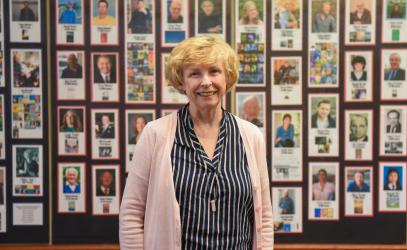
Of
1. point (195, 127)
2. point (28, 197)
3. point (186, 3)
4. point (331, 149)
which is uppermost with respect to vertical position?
point (186, 3)

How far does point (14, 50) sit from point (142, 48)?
24.1 inches

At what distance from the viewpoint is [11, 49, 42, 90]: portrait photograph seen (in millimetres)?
2258

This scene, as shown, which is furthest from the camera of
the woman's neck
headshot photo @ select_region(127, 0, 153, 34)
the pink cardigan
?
headshot photo @ select_region(127, 0, 153, 34)

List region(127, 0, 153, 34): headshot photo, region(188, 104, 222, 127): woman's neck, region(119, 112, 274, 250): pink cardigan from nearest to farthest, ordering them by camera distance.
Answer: region(119, 112, 274, 250): pink cardigan
region(188, 104, 222, 127): woman's neck
region(127, 0, 153, 34): headshot photo

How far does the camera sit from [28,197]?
231cm

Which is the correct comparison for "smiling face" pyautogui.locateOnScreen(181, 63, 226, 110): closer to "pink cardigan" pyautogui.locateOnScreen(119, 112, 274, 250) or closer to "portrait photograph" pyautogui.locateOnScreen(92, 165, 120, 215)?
"pink cardigan" pyautogui.locateOnScreen(119, 112, 274, 250)

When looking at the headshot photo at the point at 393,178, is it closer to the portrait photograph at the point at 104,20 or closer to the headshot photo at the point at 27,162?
the portrait photograph at the point at 104,20

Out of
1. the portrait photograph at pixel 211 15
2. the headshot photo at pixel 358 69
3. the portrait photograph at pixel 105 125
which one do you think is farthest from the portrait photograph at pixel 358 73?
the portrait photograph at pixel 105 125

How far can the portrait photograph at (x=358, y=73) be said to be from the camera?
89.1 inches

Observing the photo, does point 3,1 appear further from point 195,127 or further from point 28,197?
point 195,127

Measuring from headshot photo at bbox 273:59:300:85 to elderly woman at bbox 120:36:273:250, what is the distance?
0.85m

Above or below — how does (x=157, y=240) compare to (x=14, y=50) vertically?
below

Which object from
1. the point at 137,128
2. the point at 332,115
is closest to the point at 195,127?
the point at 137,128

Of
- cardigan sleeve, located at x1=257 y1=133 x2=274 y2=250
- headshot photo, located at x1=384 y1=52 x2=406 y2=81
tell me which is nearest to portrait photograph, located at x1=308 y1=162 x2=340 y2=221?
headshot photo, located at x1=384 y1=52 x2=406 y2=81
